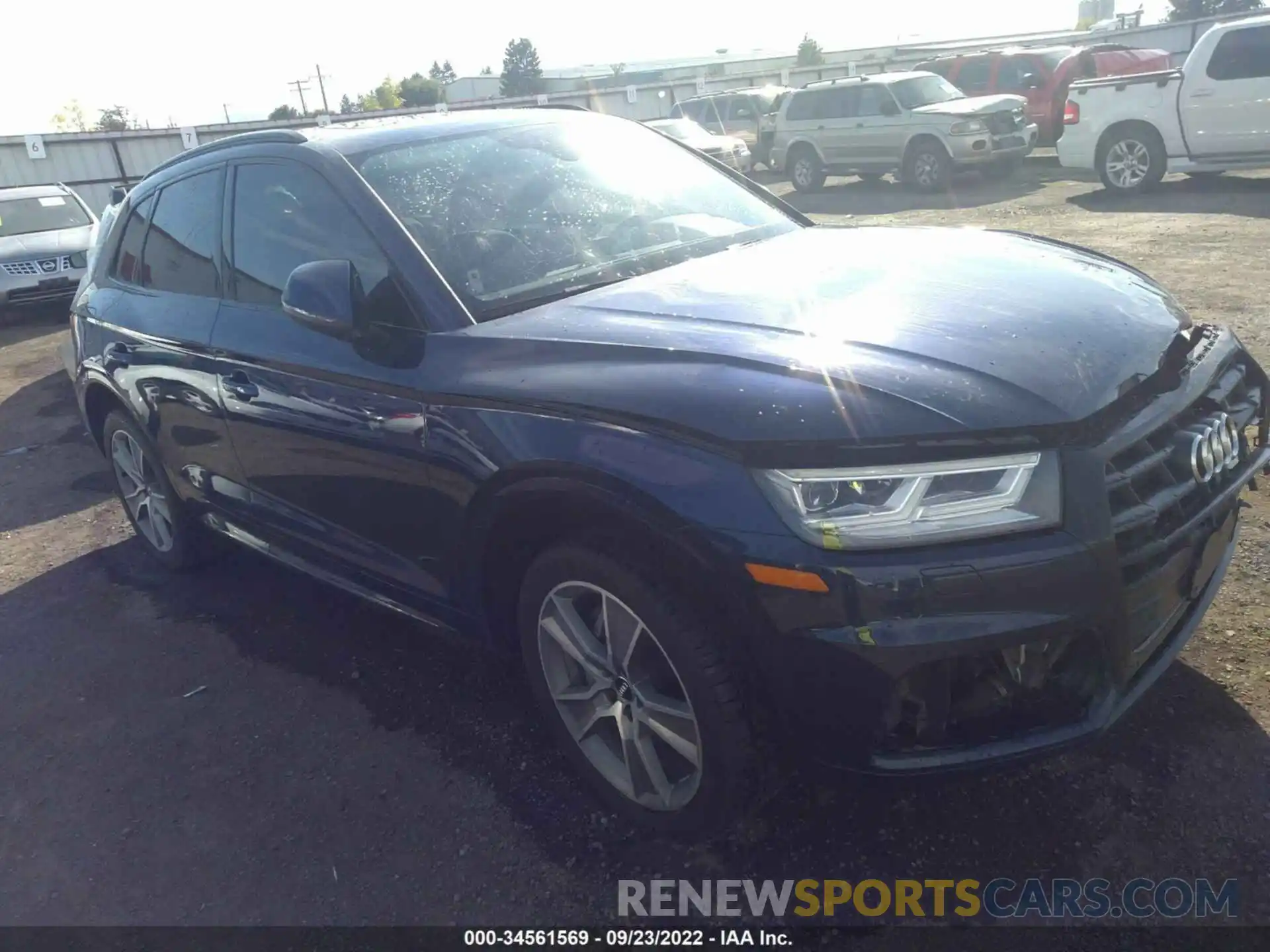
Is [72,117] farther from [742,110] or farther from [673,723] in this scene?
[673,723]

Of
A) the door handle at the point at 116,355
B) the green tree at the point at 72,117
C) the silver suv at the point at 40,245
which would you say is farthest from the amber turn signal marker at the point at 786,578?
the green tree at the point at 72,117

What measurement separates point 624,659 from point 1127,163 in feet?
41.5

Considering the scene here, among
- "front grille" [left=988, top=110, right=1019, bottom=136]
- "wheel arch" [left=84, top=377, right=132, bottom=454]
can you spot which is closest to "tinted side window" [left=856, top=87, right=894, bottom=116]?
"front grille" [left=988, top=110, right=1019, bottom=136]

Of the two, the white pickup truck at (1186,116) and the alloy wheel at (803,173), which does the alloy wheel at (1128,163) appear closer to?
the white pickup truck at (1186,116)

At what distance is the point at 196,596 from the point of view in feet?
15.1

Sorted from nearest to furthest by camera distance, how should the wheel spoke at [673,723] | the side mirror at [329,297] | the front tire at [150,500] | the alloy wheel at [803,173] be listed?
1. the wheel spoke at [673,723]
2. the side mirror at [329,297]
3. the front tire at [150,500]
4. the alloy wheel at [803,173]

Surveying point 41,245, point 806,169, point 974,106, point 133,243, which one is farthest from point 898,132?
point 133,243

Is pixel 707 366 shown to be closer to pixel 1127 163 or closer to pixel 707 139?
pixel 1127 163

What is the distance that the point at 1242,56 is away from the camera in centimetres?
1167

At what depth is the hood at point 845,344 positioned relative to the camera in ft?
7.18

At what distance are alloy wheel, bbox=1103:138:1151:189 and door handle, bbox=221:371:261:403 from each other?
12.3 m

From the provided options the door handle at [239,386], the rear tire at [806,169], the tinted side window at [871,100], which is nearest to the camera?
the door handle at [239,386]

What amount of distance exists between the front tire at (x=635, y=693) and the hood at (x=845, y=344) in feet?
1.42

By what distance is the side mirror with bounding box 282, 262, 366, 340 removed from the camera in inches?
113
